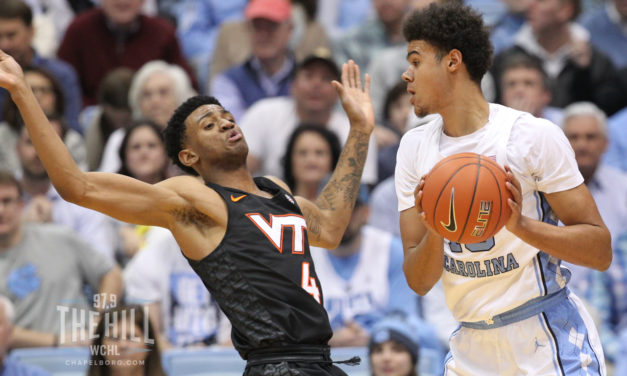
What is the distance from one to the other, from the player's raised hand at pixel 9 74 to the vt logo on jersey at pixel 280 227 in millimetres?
1275

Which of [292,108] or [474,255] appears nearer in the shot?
[474,255]

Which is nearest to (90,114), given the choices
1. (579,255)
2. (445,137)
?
(445,137)

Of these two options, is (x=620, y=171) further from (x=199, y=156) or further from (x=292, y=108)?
(x=199, y=156)

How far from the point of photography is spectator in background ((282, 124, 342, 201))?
28.5 ft

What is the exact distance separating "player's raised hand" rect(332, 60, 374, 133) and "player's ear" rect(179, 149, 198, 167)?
98 centimetres

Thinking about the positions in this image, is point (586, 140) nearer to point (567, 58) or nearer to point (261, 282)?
point (567, 58)

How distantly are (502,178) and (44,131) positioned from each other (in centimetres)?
205

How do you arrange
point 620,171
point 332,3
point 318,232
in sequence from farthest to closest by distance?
point 332,3 < point 620,171 < point 318,232

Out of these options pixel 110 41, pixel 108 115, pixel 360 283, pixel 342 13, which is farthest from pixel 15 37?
pixel 342 13

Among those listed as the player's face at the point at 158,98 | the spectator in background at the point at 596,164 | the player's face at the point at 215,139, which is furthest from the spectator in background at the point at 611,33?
the player's face at the point at 215,139

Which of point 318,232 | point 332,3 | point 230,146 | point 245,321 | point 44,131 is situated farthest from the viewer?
point 332,3

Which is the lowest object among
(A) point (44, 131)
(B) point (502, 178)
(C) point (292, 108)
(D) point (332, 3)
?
(B) point (502, 178)

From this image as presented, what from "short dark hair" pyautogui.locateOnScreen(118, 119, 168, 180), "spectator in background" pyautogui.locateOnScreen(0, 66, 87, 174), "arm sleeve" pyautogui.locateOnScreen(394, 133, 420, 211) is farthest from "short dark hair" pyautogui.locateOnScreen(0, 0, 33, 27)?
"arm sleeve" pyautogui.locateOnScreen(394, 133, 420, 211)

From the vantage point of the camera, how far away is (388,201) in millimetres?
8953
